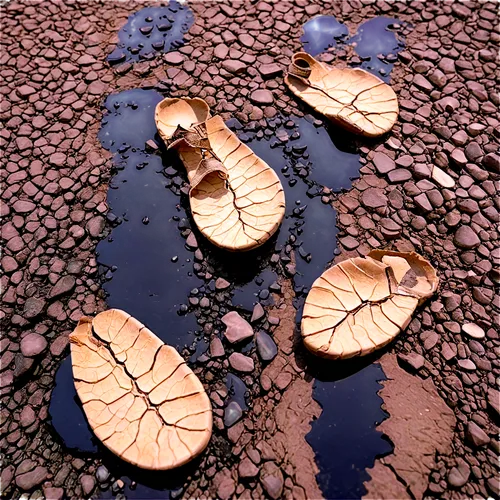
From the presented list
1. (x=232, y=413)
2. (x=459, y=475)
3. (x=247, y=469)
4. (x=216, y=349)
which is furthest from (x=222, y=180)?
(x=459, y=475)

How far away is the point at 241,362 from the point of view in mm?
2576

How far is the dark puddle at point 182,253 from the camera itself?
2.45m

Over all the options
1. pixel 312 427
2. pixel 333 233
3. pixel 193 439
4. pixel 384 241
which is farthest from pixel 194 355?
pixel 384 241

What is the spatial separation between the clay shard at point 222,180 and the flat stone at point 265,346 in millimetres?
495

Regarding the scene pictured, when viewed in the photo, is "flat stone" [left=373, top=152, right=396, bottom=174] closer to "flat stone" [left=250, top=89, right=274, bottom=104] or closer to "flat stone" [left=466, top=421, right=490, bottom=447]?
"flat stone" [left=250, top=89, right=274, bottom=104]

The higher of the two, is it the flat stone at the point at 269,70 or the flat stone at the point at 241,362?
the flat stone at the point at 269,70

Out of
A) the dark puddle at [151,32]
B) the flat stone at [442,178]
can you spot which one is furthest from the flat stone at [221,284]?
the dark puddle at [151,32]

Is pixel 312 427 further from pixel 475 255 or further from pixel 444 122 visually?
pixel 444 122

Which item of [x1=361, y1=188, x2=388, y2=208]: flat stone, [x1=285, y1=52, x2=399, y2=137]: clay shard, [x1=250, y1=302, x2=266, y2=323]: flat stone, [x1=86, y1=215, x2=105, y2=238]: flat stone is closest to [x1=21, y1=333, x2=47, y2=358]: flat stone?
[x1=86, y1=215, x2=105, y2=238]: flat stone

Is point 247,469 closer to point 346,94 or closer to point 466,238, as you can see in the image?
point 466,238

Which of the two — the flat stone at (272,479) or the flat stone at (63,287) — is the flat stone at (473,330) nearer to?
the flat stone at (272,479)

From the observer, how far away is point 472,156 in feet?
10.7

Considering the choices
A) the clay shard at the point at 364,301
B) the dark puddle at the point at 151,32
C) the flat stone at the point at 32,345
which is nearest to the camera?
the clay shard at the point at 364,301

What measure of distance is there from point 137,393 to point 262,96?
2.21 meters
